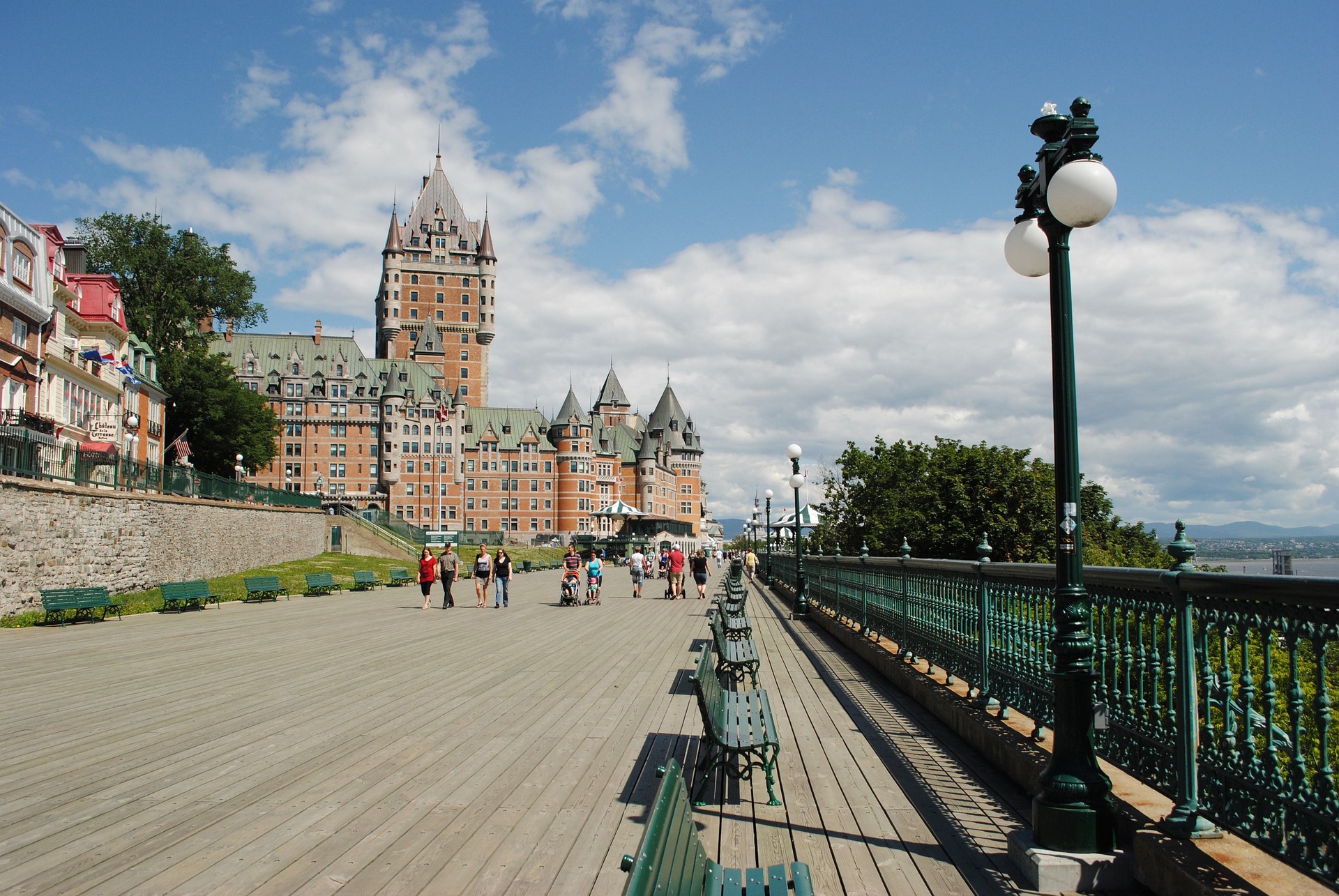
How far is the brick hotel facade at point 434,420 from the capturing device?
108 m

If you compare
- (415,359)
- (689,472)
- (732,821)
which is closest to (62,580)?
(732,821)

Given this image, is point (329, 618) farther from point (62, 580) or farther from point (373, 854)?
point (373, 854)

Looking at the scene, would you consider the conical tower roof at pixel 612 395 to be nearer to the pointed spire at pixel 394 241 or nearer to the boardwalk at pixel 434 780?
the pointed spire at pixel 394 241

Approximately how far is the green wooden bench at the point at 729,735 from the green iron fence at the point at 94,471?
751 inches

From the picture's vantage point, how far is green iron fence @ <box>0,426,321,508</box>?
1991cm

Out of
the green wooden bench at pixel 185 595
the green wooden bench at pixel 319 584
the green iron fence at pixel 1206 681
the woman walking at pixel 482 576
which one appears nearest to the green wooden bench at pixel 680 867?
the green iron fence at pixel 1206 681

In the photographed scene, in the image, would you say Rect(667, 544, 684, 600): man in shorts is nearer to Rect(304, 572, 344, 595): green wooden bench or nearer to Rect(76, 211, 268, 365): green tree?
Rect(304, 572, 344, 595): green wooden bench

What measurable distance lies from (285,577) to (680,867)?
35.2 m

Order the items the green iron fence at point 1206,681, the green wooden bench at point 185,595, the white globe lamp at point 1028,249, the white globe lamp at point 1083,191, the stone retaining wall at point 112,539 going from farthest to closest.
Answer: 1. the green wooden bench at point 185,595
2. the stone retaining wall at point 112,539
3. the white globe lamp at point 1028,249
4. the white globe lamp at point 1083,191
5. the green iron fence at point 1206,681

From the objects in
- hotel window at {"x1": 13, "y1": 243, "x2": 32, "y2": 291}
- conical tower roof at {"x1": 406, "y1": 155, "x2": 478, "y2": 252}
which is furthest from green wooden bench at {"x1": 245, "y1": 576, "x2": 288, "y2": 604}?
conical tower roof at {"x1": 406, "y1": 155, "x2": 478, "y2": 252}

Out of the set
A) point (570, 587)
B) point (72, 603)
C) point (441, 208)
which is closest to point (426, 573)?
point (570, 587)

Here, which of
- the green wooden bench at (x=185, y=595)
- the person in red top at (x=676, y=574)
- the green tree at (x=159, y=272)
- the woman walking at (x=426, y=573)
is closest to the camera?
the green wooden bench at (x=185, y=595)

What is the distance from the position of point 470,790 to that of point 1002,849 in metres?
3.29

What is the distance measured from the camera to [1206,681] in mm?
3922
